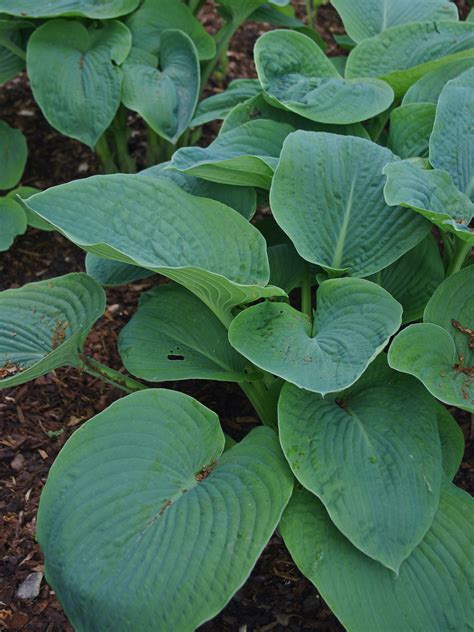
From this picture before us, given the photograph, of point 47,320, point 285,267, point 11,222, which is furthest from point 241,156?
point 11,222

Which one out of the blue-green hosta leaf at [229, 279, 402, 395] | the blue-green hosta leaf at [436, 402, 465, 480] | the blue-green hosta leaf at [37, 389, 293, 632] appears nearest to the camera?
the blue-green hosta leaf at [37, 389, 293, 632]

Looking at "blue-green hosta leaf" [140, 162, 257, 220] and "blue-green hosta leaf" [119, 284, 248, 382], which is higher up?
"blue-green hosta leaf" [140, 162, 257, 220]

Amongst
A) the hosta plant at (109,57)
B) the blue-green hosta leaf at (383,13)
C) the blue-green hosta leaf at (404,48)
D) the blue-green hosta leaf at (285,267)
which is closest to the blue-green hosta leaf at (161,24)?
the hosta plant at (109,57)

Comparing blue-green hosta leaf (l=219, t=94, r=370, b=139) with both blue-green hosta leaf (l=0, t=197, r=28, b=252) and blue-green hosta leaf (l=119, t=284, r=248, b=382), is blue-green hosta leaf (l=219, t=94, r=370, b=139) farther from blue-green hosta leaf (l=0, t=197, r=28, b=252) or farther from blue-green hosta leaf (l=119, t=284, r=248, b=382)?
blue-green hosta leaf (l=0, t=197, r=28, b=252)

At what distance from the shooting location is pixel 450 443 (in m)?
1.88

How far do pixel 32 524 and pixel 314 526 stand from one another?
808 millimetres

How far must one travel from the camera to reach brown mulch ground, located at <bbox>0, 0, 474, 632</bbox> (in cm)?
183

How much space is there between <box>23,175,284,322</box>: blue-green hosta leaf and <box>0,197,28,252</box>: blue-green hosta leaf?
84 centimetres

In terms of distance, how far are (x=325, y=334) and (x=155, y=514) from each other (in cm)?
54

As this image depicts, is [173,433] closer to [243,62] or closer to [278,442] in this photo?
[278,442]

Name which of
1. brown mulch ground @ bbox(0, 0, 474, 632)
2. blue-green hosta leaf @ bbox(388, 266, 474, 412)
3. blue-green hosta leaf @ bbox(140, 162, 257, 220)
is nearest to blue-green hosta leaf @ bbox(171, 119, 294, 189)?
blue-green hosta leaf @ bbox(140, 162, 257, 220)

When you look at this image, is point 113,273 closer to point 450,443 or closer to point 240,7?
point 450,443

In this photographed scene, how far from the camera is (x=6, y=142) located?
2.92 metres

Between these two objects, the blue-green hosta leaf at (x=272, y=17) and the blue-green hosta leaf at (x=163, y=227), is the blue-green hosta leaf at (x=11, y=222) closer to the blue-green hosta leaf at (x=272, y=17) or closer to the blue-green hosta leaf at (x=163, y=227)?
the blue-green hosta leaf at (x=163, y=227)
